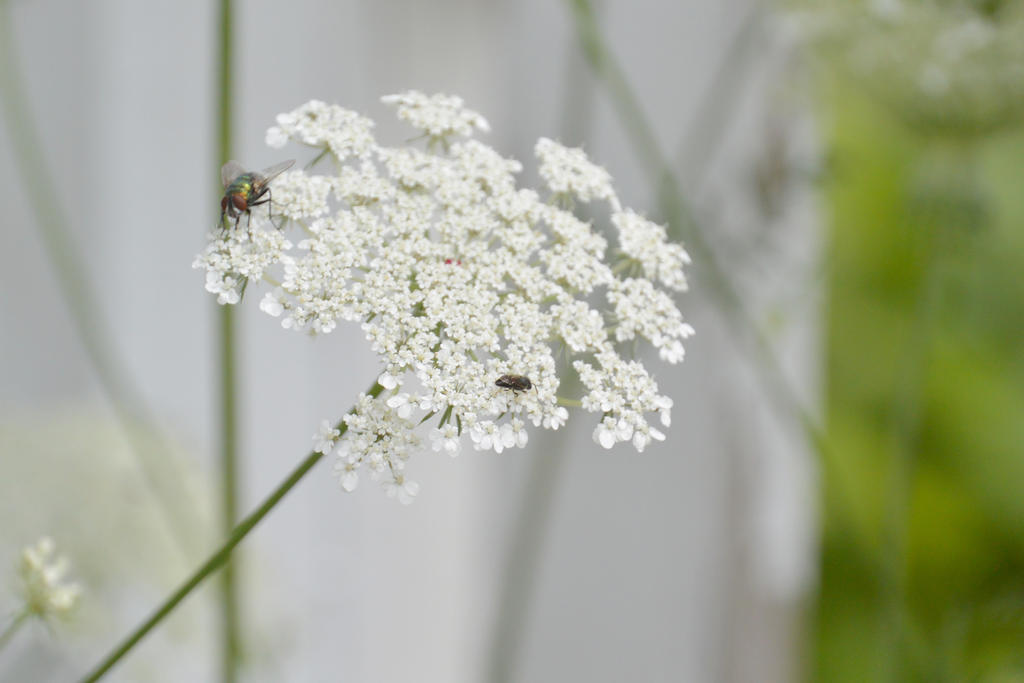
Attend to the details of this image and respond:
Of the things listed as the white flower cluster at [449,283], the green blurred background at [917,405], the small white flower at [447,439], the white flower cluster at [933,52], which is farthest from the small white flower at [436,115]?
the green blurred background at [917,405]

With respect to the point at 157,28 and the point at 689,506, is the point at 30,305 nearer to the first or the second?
the point at 157,28

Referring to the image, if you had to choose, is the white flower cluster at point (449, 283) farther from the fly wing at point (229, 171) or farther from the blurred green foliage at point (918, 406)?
the blurred green foliage at point (918, 406)

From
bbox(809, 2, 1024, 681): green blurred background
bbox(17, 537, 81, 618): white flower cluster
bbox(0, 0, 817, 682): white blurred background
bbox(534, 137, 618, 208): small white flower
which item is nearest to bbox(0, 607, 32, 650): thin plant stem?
bbox(17, 537, 81, 618): white flower cluster

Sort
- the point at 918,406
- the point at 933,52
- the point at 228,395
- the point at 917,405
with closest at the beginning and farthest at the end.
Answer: the point at 228,395 → the point at 933,52 → the point at 917,405 → the point at 918,406

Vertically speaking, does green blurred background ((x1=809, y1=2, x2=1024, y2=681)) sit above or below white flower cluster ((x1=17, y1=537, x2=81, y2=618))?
above

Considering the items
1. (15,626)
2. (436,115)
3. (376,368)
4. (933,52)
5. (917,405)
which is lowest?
(15,626)

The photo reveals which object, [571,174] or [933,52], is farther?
[933,52]

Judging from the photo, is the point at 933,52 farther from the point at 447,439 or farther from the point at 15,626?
the point at 15,626

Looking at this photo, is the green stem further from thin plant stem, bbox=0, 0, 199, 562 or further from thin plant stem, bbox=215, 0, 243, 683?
thin plant stem, bbox=0, 0, 199, 562

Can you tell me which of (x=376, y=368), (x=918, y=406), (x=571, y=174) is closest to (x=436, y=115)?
(x=571, y=174)
